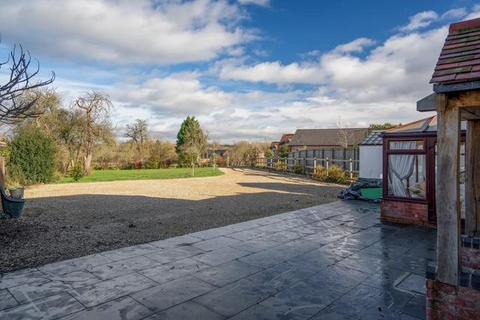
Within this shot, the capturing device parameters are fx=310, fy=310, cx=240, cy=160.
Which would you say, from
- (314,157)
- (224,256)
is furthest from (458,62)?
(314,157)

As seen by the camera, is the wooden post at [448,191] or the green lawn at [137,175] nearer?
the wooden post at [448,191]

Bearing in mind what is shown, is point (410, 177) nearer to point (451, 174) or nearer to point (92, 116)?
point (451, 174)

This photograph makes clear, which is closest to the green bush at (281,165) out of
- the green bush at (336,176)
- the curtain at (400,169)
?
the green bush at (336,176)

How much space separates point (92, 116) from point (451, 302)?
26.1 meters

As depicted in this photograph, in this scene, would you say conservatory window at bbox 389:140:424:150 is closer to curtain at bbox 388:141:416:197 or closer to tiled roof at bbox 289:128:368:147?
curtain at bbox 388:141:416:197

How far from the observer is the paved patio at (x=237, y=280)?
2.99 meters

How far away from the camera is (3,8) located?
6.26 meters

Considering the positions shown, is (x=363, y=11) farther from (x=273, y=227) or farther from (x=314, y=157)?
(x=314, y=157)

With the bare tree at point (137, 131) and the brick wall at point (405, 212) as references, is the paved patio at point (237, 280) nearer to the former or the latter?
the brick wall at point (405, 212)

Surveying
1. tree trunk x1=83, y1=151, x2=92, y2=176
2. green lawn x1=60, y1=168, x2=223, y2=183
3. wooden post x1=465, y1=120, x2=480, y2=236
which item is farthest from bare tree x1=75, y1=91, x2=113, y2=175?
wooden post x1=465, y1=120, x2=480, y2=236

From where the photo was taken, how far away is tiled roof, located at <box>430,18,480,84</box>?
2488mm

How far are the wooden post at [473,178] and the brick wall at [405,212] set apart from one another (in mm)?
1942

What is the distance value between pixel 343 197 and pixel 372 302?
26.0ft

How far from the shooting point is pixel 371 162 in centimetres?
1377
